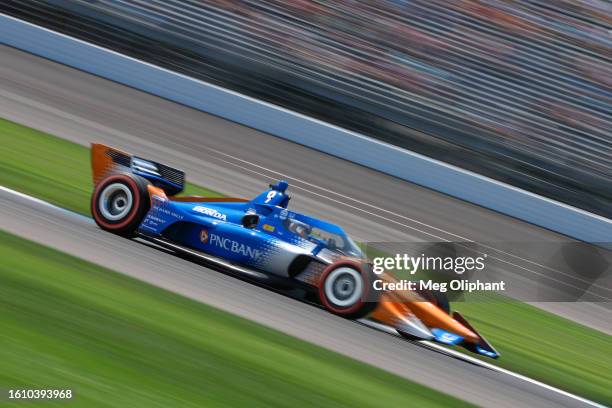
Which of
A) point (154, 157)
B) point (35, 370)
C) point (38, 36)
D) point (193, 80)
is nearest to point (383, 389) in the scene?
point (35, 370)

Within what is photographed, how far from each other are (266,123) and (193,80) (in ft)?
5.72

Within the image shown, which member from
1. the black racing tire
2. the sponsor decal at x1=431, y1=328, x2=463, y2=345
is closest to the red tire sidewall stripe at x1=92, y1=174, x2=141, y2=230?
the black racing tire

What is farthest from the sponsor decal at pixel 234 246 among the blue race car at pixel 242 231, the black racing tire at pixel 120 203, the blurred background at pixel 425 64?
the blurred background at pixel 425 64

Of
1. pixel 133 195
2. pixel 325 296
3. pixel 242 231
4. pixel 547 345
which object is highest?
pixel 547 345

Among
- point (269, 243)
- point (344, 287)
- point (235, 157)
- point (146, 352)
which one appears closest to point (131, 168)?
point (269, 243)

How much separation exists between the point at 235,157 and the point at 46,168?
429 centimetres

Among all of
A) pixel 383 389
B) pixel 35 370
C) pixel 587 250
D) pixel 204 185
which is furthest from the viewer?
pixel 587 250

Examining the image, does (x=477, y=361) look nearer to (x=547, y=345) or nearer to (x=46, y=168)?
(x=547, y=345)

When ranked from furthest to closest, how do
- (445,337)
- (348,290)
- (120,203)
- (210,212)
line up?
(120,203) < (210,212) < (348,290) < (445,337)

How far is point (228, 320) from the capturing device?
25.5 ft

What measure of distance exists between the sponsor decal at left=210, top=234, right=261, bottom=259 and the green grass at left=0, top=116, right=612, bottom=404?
7.49 ft

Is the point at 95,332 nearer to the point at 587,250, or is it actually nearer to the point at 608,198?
the point at 587,250

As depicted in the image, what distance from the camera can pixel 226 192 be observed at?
13977 millimetres

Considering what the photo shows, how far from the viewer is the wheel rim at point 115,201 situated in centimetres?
918
